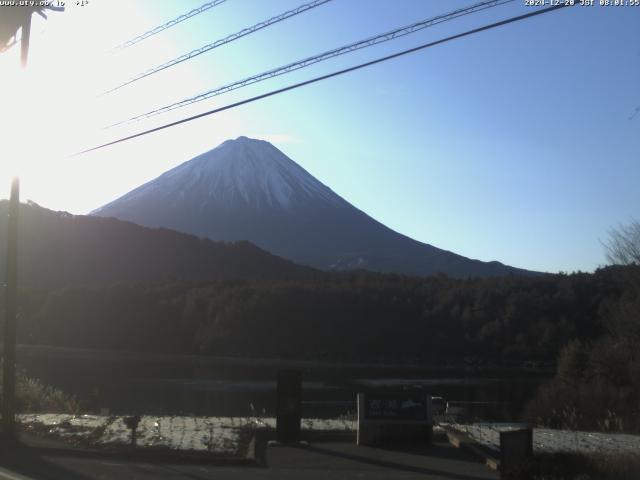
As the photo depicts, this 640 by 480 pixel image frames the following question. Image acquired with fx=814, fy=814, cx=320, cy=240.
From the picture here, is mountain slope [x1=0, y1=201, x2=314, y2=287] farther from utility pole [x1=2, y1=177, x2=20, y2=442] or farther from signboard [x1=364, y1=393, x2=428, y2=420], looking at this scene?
signboard [x1=364, y1=393, x2=428, y2=420]

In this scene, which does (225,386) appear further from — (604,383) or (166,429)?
(166,429)

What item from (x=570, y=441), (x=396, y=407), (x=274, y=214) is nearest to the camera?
(x=396, y=407)

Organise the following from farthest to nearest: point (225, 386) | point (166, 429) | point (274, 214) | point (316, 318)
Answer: point (274, 214), point (316, 318), point (225, 386), point (166, 429)

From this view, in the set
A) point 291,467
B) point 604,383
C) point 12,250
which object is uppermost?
point 12,250

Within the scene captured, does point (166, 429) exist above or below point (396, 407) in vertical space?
below

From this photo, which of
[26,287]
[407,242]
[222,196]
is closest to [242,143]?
[222,196]

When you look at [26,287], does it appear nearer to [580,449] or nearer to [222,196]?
[222,196]

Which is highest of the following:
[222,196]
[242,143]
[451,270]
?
[242,143]

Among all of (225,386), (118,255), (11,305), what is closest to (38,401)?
(11,305)
